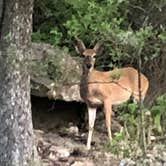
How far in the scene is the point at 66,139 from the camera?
1083cm

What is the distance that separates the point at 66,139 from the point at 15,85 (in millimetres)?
2445

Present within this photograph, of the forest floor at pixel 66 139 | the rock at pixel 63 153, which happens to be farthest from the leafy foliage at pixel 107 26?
the rock at pixel 63 153

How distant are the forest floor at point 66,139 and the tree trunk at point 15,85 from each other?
84 centimetres

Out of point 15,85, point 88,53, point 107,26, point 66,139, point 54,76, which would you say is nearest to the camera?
point 107,26

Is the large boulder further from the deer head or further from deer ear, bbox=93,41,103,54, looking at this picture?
deer ear, bbox=93,41,103,54

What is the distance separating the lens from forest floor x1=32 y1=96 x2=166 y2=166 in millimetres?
9844

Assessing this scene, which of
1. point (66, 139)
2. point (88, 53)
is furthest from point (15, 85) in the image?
point (66, 139)

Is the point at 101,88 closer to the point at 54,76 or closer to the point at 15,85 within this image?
the point at 54,76

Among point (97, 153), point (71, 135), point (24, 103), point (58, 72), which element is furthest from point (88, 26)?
point (71, 135)

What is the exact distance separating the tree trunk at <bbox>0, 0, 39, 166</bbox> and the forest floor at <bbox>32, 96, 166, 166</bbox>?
84cm

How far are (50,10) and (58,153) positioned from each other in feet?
8.46

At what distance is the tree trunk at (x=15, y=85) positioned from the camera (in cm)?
830

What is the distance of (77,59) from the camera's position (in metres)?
10.9

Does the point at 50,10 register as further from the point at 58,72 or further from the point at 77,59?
the point at 58,72
